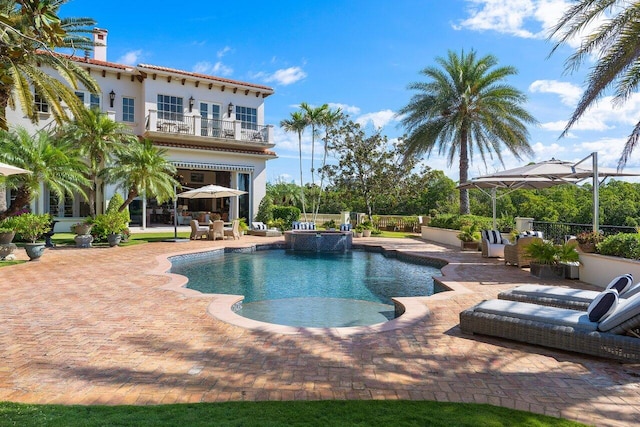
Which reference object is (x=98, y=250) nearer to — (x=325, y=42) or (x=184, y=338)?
(x=184, y=338)

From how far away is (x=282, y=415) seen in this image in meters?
3.34

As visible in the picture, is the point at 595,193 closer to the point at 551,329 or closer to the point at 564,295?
the point at 564,295

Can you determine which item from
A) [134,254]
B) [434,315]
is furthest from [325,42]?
[434,315]

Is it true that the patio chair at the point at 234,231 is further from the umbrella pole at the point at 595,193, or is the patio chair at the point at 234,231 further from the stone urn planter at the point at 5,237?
the umbrella pole at the point at 595,193

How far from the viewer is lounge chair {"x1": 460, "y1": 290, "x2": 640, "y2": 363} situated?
464 cm

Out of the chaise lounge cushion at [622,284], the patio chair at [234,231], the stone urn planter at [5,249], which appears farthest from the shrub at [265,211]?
the chaise lounge cushion at [622,284]

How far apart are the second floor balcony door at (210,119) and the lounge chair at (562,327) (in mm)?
22911

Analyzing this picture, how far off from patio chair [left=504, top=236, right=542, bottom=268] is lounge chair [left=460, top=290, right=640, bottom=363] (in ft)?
21.9

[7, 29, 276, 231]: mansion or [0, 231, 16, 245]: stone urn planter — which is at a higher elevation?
[7, 29, 276, 231]: mansion

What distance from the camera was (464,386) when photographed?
13.4ft

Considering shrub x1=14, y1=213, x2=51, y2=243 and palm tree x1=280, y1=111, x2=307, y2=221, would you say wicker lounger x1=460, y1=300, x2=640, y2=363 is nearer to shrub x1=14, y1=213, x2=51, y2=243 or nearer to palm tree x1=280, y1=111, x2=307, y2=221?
shrub x1=14, y1=213, x2=51, y2=243

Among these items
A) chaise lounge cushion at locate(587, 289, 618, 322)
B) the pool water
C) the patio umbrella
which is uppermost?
the patio umbrella

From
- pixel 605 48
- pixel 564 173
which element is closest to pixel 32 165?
pixel 564 173

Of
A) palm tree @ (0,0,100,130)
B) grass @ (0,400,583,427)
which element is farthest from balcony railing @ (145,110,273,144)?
grass @ (0,400,583,427)
